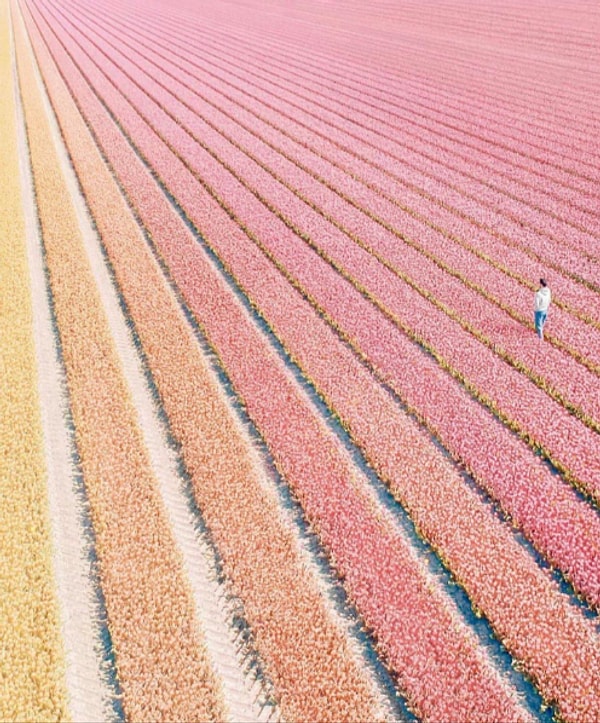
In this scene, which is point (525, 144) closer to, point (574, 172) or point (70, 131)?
point (574, 172)

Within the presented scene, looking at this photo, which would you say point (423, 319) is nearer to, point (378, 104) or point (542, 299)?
point (542, 299)

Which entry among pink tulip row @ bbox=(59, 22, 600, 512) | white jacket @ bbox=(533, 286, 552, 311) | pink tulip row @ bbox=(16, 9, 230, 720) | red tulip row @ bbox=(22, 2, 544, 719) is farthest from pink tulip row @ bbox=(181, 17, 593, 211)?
pink tulip row @ bbox=(16, 9, 230, 720)

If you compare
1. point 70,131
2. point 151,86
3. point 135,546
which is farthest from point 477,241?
point 151,86

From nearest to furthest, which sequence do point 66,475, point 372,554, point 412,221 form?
point 372,554 → point 66,475 → point 412,221

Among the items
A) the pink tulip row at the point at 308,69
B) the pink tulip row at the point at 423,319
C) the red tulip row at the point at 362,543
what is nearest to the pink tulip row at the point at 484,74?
the pink tulip row at the point at 308,69

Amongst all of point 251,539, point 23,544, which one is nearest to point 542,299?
point 251,539

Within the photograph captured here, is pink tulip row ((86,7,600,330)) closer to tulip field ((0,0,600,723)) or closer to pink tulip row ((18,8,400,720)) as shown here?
tulip field ((0,0,600,723))
